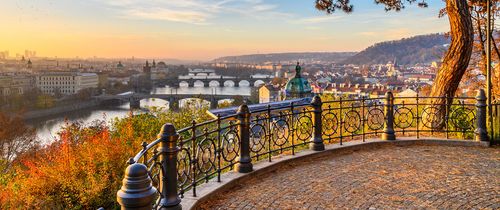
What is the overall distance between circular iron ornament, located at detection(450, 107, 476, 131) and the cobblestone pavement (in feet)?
4.98

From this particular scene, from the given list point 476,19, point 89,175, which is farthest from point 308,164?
point 476,19

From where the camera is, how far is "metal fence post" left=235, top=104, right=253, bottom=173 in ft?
20.4

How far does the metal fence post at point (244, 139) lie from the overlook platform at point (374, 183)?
194mm

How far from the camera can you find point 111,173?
556 inches

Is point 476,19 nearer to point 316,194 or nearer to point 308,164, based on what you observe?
point 308,164

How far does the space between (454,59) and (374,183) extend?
5.37m

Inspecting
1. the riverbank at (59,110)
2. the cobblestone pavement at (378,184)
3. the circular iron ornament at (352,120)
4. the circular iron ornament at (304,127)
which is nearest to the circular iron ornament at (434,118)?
the circular iron ornament at (352,120)

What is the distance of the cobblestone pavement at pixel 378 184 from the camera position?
5184 millimetres

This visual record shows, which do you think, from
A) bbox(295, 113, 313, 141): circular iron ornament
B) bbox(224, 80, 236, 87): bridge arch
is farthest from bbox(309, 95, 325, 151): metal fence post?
bbox(224, 80, 236, 87): bridge arch

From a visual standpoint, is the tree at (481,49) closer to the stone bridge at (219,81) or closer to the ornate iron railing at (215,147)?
the ornate iron railing at (215,147)

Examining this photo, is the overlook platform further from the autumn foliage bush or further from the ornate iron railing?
the autumn foliage bush

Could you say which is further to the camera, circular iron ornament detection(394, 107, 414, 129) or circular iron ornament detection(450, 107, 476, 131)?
circular iron ornament detection(394, 107, 414, 129)

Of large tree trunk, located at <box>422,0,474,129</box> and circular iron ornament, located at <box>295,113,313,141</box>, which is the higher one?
large tree trunk, located at <box>422,0,474,129</box>

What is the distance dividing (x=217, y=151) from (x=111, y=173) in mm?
9445
